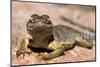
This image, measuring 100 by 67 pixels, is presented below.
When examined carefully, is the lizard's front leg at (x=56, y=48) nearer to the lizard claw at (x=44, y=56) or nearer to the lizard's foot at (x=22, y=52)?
the lizard claw at (x=44, y=56)

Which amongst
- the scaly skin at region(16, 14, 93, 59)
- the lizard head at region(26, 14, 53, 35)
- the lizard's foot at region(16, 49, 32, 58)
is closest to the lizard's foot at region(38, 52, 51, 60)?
the scaly skin at region(16, 14, 93, 59)

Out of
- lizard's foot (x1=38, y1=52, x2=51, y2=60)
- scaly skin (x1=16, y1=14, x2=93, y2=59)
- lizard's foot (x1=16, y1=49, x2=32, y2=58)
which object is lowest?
lizard's foot (x1=38, y1=52, x2=51, y2=60)

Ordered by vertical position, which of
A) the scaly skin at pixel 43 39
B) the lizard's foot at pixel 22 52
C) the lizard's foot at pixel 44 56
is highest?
the scaly skin at pixel 43 39

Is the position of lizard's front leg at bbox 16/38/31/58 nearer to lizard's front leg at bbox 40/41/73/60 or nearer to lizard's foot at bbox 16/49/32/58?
lizard's foot at bbox 16/49/32/58

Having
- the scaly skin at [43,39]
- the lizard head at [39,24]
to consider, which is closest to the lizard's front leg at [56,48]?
the scaly skin at [43,39]

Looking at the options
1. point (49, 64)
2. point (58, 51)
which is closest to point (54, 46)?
point (58, 51)

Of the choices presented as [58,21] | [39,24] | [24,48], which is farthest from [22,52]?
[58,21]

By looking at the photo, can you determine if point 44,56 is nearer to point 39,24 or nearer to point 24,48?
point 24,48

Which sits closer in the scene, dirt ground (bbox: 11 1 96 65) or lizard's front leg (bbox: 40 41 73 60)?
→ dirt ground (bbox: 11 1 96 65)
